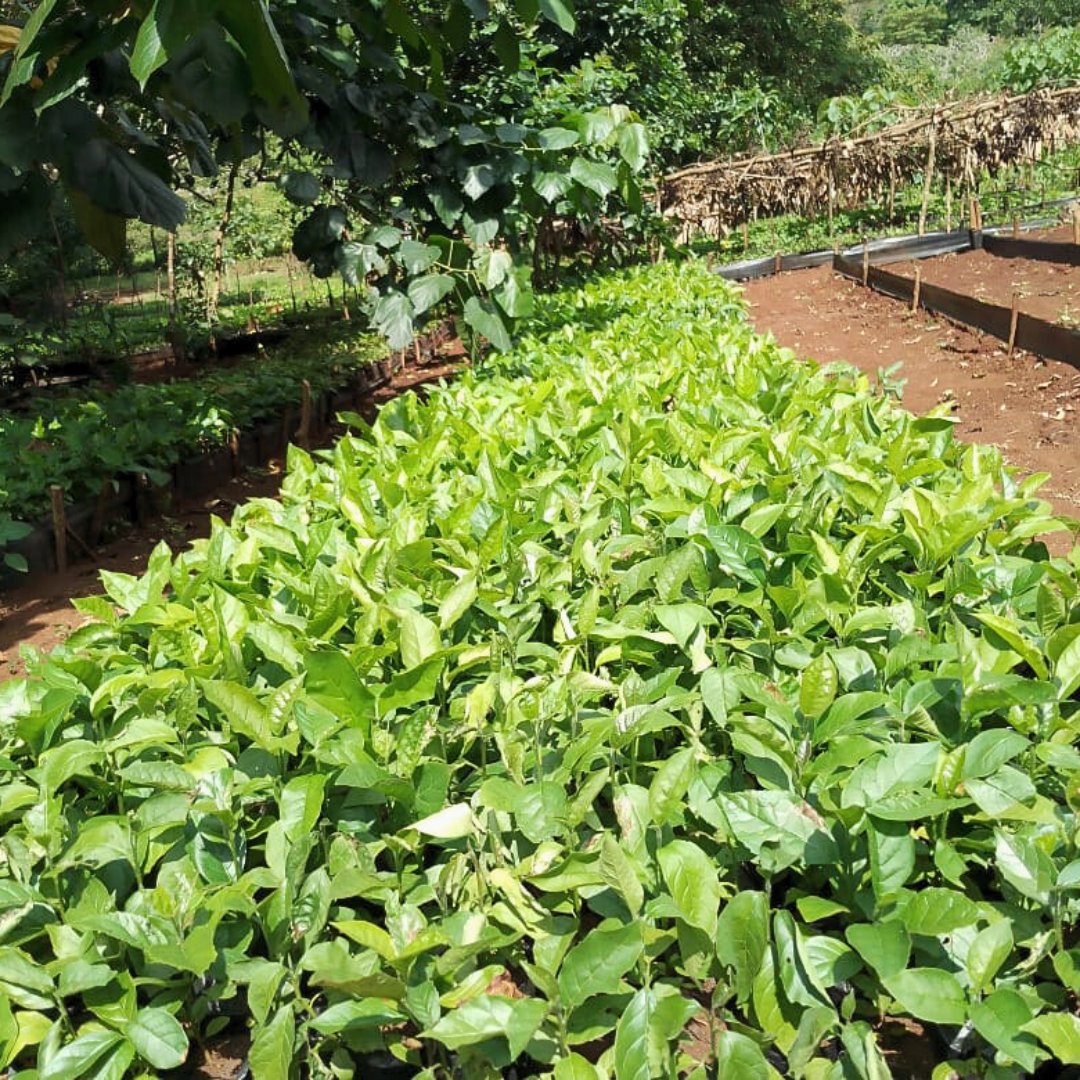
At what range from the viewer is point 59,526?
17.4 feet

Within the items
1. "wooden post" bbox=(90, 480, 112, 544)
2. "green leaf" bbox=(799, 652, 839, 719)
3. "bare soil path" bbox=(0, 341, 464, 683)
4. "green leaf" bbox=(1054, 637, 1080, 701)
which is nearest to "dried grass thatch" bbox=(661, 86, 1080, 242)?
"bare soil path" bbox=(0, 341, 464, 683)

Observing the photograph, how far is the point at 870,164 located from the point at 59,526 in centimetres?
2033

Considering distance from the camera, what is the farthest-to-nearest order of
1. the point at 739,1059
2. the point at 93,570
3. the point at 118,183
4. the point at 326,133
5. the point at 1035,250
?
the point at 1035,250, the point at 93,570, the point at 326,133, the point at 118,183, the point at 739,1059

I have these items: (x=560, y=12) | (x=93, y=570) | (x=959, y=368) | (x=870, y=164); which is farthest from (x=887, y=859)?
(x=870, y=164)

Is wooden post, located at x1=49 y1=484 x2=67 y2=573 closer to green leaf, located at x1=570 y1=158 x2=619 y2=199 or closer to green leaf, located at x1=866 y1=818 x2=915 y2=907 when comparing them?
green leaf, located at x1=570 y1=158 x2=619 y2=199

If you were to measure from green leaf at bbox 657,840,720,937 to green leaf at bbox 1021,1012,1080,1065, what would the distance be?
0.35 m

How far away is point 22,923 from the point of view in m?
1.30

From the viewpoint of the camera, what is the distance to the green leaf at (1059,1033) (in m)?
1.04


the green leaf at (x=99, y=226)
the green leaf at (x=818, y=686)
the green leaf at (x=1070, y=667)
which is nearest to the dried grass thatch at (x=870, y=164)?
the green leaf at (x=99, y=226)

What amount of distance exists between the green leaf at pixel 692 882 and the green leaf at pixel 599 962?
3.6 inches

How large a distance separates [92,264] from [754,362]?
18248 millimetres

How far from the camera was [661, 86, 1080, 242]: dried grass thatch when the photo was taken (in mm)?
19156

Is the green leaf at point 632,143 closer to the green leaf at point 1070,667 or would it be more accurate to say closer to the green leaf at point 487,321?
the green leaf at point 487,321

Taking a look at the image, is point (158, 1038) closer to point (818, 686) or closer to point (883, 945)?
point (883, 945)
